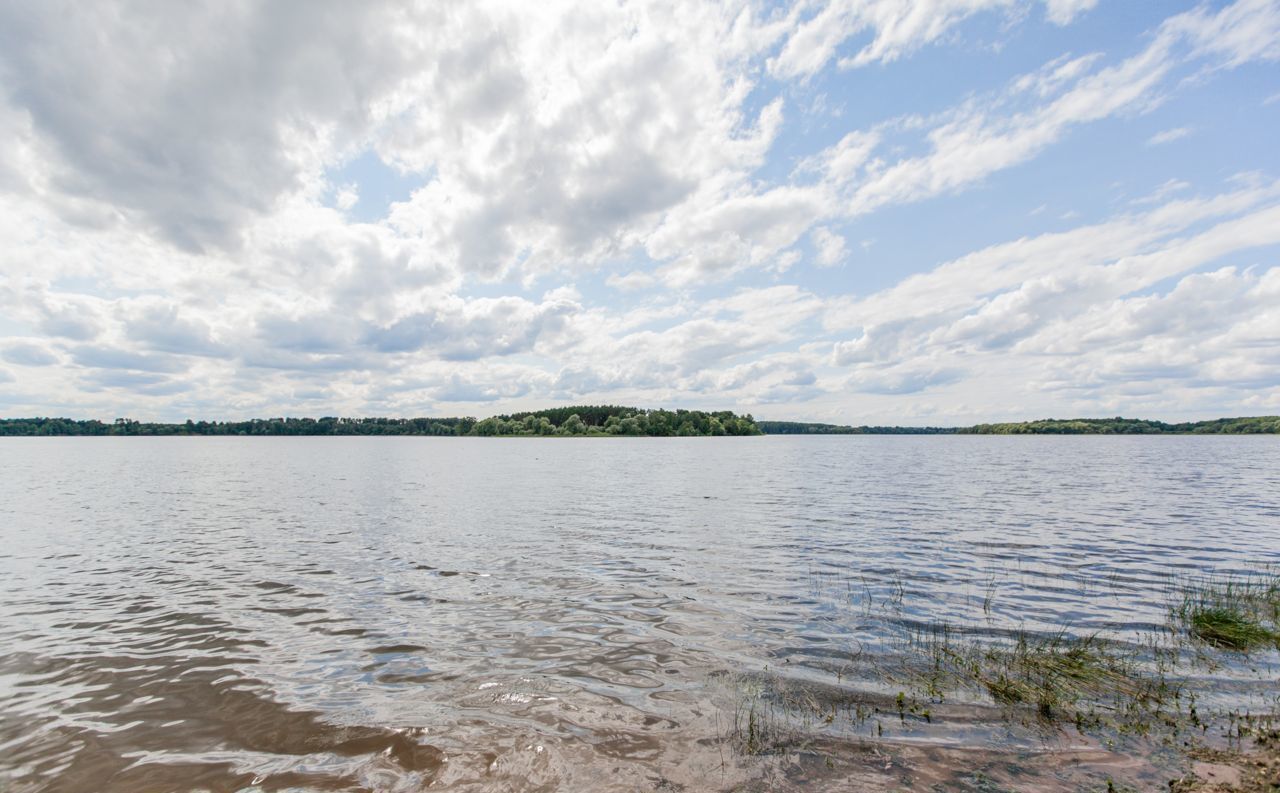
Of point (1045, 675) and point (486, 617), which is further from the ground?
point (1045, 675)

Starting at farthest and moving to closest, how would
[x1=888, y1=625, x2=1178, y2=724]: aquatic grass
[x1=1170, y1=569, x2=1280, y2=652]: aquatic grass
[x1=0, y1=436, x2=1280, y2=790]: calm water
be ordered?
[x1=1170, y1=569, x2=1280, y2=652]: aquatic grass < [x1=888, y1=625, x2=1178, y2=724]: aquatic grass < [x1=0, y1=436, x2=1280, y2=790]: calm water

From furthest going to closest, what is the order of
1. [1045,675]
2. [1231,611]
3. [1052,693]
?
[1231,611]
[1045,675]
[1052,693]

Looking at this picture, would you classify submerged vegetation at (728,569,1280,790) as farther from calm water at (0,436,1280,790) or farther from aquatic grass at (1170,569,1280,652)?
calm water at (0,436,1280,790)

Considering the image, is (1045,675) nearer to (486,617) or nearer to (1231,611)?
(1231,611)

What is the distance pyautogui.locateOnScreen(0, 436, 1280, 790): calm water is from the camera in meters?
8.84

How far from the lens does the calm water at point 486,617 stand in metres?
8.84

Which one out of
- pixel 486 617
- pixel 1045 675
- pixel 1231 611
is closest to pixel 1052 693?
pixel 1045 675

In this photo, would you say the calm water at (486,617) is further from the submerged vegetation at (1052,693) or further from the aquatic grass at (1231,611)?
the aquatic grass at (1231,611)

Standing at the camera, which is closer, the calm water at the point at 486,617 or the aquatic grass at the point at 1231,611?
the calm water at the point at 486,617

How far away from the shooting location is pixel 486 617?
15.6 m

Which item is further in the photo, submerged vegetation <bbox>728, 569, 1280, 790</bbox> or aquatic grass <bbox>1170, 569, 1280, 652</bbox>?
aquatic grass <bbox>1170, 569, 1280, 652</bbox>

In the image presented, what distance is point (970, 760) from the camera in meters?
8.23

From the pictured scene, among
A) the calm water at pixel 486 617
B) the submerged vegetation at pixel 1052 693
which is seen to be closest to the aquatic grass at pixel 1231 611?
the submerged vegetation at pixel 1052 693

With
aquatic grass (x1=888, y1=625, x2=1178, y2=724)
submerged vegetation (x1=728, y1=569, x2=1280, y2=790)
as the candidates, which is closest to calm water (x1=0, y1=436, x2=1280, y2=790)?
submerged vegetation (x1=728, y1=569, x2=1280, y2=790)
